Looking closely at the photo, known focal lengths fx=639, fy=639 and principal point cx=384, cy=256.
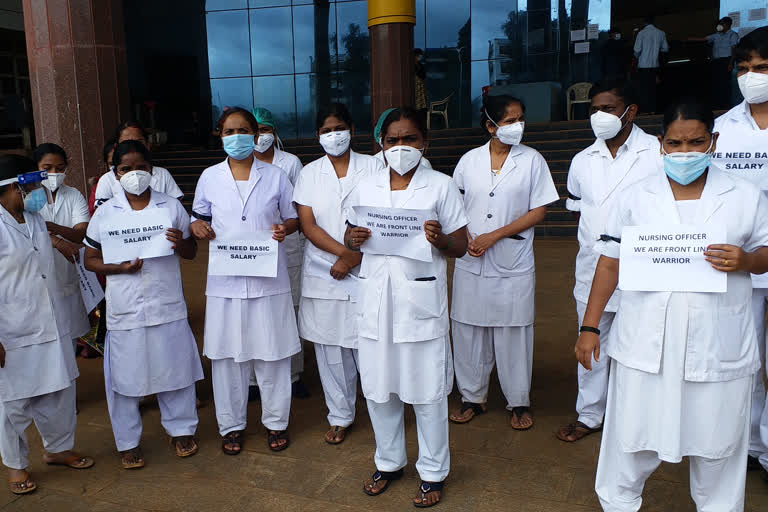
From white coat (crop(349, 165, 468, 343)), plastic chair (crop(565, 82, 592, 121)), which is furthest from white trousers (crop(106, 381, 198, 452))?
plastic chair (crop(565, 82, 592, 121))

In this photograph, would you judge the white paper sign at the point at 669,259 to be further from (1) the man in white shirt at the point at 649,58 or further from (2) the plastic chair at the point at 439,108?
(2) the plastic chair at the point at 439,108

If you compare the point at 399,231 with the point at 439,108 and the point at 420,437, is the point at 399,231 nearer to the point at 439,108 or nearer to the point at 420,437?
the point at 420,437

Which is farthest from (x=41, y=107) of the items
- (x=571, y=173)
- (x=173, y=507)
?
(x=571, y=173)

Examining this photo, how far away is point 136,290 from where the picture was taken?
3301mm

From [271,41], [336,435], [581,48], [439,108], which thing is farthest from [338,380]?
[271,41]

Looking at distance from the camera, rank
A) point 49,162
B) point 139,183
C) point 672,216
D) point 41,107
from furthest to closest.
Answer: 1. point 41,107
2. point 49,162
3. point 139,183
4. point 672,216

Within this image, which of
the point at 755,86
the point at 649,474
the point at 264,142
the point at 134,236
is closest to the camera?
the point at 649,474

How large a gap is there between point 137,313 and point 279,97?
54.8 feet

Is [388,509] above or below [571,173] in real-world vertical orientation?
below

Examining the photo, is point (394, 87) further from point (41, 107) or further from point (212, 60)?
point (212, 60)

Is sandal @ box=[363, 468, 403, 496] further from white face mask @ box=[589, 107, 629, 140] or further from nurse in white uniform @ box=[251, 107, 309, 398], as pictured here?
white face mask @ box=[589, 107, 629, 140]

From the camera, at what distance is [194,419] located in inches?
140

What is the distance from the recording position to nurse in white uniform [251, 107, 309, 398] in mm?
4363

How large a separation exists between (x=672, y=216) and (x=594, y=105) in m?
1.39
